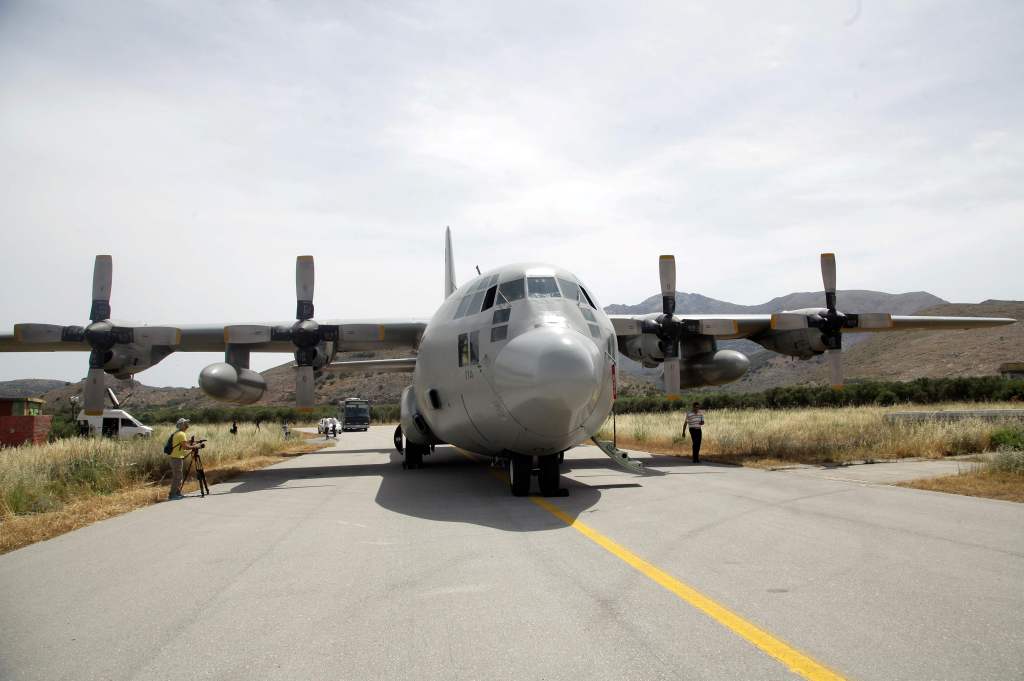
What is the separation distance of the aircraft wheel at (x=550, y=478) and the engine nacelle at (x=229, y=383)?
375 inches

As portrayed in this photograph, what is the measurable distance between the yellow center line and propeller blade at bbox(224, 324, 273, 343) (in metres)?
13.3

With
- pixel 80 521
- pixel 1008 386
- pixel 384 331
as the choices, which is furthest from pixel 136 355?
pixel 1008 386

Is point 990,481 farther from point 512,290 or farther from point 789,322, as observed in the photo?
point 789,322

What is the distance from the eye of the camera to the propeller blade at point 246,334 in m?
18.1

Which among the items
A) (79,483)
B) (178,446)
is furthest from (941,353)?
(79,483)

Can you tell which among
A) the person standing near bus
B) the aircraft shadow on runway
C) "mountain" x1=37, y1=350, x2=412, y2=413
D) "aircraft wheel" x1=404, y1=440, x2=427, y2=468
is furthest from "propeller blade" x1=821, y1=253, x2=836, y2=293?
"mountain" x1=37, y1=350, x2=412, y2=413

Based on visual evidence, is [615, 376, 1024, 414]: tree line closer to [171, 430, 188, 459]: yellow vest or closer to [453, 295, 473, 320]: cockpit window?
[453, 295, 473, 320]: cockpit window

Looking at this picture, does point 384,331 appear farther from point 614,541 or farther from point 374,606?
point 374,606

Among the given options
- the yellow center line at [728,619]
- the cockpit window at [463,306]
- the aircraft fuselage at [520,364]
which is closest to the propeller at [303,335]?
the aircraft fuselage at [520,364]

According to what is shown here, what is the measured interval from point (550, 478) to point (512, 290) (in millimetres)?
3147

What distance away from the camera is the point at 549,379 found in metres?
9.20

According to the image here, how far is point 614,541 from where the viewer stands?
23.7ft

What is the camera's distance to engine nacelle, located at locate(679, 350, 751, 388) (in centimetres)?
2027

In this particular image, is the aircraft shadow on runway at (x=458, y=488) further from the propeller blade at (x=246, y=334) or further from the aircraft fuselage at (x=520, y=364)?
the propeller blade at (x=246, y=334)
